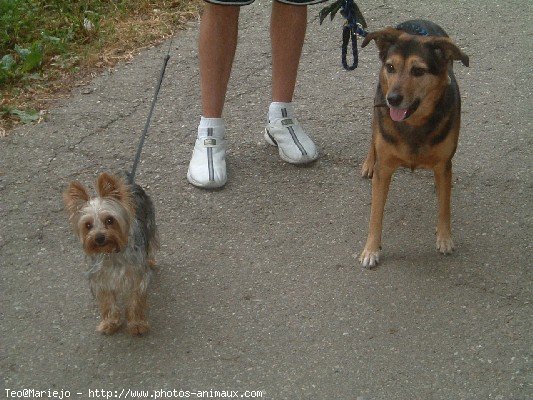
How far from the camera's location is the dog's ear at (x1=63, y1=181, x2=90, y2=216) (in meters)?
3.28

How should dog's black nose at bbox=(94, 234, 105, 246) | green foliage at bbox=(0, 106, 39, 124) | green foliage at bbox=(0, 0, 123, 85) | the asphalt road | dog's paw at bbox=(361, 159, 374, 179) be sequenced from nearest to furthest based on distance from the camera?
dog's black nose at bbox=(94, 234, 105, 246) → the asphalt road → dog's paw at bbox=(361, 159, 374, 179) → green foliage at bbox=(0, 106, 39, 124) → green foliage at bbox=(0, 0, 123, 85)

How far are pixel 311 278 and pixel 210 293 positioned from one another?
0.53 m

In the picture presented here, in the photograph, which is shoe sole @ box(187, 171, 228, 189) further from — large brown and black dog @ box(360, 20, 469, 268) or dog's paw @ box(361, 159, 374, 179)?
large brown and black dog @ box(360, 20, 469, 268)

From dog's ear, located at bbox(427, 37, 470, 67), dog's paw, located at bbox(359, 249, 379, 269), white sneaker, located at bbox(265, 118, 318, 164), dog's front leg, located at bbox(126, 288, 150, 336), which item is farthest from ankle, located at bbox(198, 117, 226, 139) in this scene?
dog's ear, located at bbox(427, 37, 470, 67)

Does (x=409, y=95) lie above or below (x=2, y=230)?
above

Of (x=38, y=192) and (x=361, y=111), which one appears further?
(x=361, y=111)

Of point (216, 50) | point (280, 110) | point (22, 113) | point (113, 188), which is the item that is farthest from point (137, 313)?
point (22, 113)

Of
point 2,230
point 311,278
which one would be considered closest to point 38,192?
point 2,230

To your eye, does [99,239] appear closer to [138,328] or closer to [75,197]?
[75,197]

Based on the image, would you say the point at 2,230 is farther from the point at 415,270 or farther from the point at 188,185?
the point at 415,270

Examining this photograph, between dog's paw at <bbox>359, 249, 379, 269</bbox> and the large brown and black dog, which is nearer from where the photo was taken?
the large brown and black dog

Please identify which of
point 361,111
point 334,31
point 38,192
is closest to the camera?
point 38,192

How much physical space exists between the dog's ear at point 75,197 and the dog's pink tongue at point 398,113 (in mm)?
1490

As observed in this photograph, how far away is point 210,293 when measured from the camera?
3971mm
